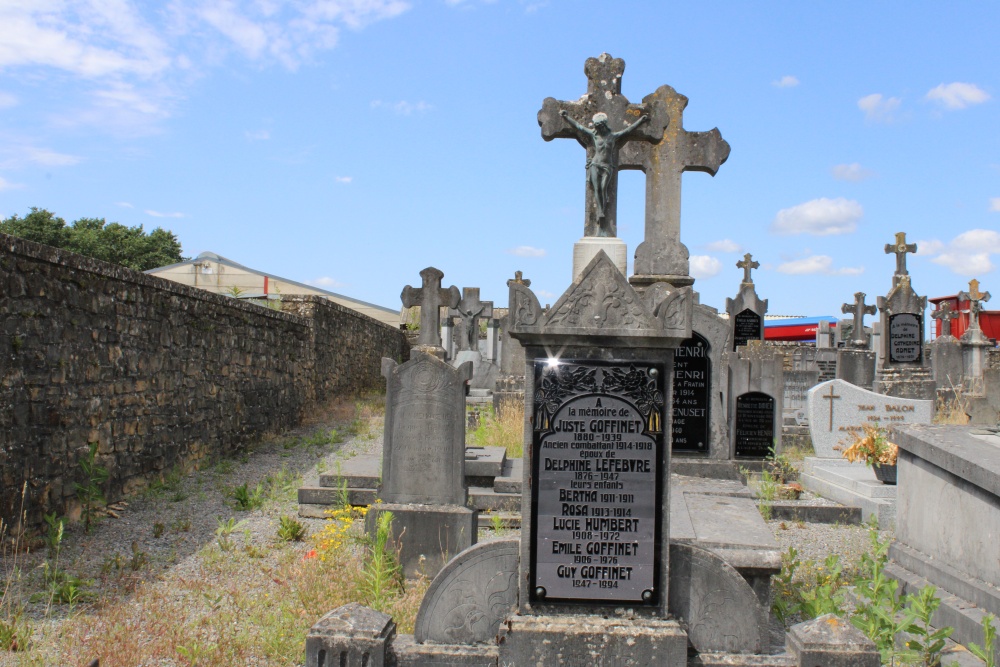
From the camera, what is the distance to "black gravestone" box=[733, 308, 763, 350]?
55.8 ft

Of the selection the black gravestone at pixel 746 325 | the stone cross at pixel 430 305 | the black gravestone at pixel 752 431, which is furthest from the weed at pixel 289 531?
the black gravestone at pixel 746 325

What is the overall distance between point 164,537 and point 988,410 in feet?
42.5

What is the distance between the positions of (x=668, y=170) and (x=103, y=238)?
4125 centimetres

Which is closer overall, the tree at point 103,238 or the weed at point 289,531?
the weed at point 289,531

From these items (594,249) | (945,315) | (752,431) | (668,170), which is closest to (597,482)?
(594,249)

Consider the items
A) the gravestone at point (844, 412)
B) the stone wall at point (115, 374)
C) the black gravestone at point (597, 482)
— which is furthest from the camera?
the gravestone at point (844, 412)

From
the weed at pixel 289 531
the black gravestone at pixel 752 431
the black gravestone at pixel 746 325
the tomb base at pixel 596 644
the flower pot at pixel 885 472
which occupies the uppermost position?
the black gravestone at pixel 746 325

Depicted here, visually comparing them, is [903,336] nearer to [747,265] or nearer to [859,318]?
[747,265]

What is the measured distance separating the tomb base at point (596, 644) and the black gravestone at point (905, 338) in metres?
16.2

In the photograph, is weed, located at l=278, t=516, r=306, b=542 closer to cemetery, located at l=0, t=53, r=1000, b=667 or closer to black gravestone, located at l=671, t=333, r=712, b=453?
cemetery, located at l=0, t=53, r=1000, b=667

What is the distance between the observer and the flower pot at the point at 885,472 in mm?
8041

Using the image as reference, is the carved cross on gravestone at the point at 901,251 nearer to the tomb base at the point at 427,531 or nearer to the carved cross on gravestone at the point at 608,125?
the carved cross on gravestone at the point at 608,125

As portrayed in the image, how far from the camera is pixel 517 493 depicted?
26.1ft

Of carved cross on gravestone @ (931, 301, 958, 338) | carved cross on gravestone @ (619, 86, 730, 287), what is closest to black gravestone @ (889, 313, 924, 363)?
carved cross on gravestone @ (931, 301, 958, 338)
